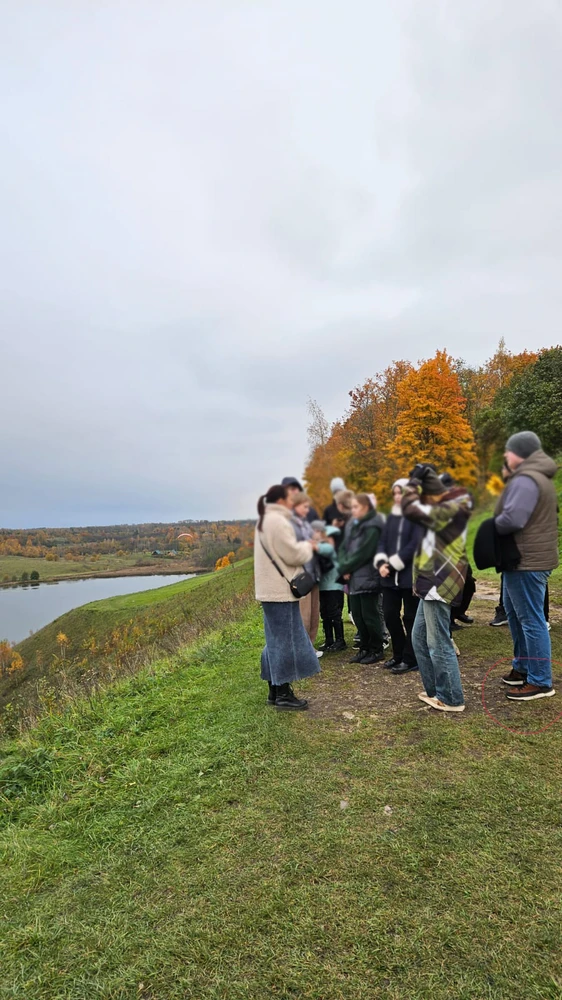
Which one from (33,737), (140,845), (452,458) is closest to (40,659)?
(33,737)

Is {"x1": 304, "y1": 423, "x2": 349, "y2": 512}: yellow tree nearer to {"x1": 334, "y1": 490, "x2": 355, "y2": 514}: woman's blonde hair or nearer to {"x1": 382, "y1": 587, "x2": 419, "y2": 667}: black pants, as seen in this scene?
{"x1": 334, "y1": 490, "x2": 355, "y2": 514}: woman's blonde hair

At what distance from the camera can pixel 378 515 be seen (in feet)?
8.23

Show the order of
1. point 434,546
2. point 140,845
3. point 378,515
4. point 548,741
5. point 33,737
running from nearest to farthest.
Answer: point 378,515 < point 434,546 < point 140,845 < point 548,741 < point 33,737

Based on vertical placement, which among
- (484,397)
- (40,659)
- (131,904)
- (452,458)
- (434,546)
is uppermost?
(484,397)

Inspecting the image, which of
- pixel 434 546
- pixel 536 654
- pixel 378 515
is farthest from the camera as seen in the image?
pixel 536 654

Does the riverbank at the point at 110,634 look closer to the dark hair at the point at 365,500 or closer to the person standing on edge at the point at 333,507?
the person standing on edge at the point at 333,507

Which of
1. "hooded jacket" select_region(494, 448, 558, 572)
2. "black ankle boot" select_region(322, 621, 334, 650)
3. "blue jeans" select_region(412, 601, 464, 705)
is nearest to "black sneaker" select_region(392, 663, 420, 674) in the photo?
"blue jeans" select_region(412, 601, 464, 705)

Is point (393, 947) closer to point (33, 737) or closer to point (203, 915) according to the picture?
point (203, 915)

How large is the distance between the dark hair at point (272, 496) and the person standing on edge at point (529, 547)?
133 centimetres

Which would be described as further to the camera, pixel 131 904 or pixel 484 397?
pixel 131 904

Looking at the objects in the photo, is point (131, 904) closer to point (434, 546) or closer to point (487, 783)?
point (487, 783)

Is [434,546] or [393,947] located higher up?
[434,546]

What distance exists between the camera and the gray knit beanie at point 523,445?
2725 mm

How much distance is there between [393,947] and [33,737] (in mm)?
5497
